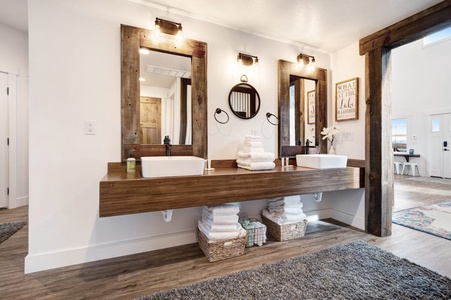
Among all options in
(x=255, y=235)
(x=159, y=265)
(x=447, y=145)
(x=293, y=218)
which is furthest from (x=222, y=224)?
(x=447, y=145)

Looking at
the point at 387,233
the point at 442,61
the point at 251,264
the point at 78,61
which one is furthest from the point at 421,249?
the point at 442,61

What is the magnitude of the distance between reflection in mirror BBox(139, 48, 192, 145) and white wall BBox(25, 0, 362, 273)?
24 centimetres

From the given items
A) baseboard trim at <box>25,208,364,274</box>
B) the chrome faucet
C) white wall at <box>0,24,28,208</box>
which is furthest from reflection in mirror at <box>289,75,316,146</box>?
white wall at <box>0,24,28,208</box>

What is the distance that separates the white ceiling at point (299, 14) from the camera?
Answer: 1999 millimetres

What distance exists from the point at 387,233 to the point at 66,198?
3272mm

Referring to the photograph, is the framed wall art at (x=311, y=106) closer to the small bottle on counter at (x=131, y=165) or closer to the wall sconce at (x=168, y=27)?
the wall sconce at (x=168, y=27)

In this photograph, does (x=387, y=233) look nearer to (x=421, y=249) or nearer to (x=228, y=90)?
(x=421, y=249)

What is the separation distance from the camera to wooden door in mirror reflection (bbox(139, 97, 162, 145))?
6.77 ft

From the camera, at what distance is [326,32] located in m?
2.52

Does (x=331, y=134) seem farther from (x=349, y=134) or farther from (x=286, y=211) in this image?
(x=286, y=211)

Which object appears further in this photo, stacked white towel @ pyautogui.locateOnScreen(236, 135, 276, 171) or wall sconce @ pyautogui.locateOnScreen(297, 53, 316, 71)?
wall sconce @ pyautogui.locateOnScreen(297, 53, 316, 71)

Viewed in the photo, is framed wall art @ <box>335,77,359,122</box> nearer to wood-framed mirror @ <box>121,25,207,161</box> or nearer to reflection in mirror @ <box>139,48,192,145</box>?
wood-framed mirror @ <box>121,25,207,161</box>

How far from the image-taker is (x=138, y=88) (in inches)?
80.2

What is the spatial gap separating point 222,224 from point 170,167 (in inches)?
28.9
